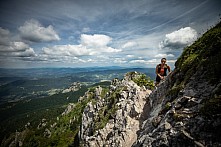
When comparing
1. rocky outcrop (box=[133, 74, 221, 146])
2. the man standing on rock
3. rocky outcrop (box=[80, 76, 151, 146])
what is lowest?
rocky outcrop (box=[80, 76, 151, 146])

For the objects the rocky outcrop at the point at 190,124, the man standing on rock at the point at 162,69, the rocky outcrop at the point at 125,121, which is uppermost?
the man standing on rock at the point at 162,69

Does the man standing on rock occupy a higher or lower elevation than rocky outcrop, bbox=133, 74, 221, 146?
higher

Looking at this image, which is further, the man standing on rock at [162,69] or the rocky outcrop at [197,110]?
the man standing on rock at [162,69]

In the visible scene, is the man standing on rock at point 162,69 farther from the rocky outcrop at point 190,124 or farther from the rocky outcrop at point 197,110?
the rocky outcrop at point 190,124

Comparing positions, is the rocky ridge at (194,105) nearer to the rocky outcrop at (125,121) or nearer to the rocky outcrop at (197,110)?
the rocky outcrop at (197,110)

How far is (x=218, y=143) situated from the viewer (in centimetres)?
689

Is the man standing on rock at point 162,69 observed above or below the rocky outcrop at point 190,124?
above

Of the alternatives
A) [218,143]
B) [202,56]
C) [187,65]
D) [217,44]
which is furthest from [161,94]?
[218,143]

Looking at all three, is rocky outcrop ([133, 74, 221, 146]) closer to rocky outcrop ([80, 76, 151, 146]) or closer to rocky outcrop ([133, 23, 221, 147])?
rocky outcrop ([133, 23, 221, 147])

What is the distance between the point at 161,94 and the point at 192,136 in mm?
9459

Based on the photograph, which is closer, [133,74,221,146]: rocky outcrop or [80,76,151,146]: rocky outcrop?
[133,74,221,146]: rocky outcrop

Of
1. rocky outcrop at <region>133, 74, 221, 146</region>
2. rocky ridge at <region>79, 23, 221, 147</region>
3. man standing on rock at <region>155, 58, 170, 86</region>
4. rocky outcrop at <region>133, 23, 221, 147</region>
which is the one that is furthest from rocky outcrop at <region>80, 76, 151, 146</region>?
rocky outcrop at <region>133, 74, 221, 146</region>

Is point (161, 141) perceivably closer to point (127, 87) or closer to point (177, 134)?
point (177, 134)

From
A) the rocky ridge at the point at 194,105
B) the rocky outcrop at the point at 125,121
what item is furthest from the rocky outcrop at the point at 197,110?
the rocky outcrop at the point at 125,121
